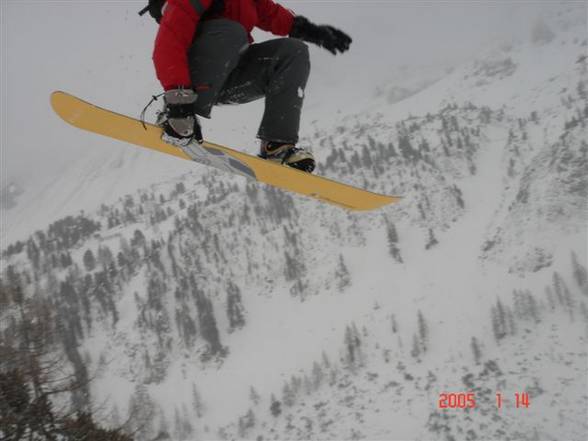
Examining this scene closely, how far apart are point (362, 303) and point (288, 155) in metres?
74.2

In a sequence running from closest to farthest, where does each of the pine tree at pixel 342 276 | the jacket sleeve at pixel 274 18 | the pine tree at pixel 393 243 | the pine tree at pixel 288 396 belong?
the jacket sleeve at pixel 274 18, the pine tree at pixel 288 396, the pine tree at pixel 342 276, the pine tree at pixel 393 243

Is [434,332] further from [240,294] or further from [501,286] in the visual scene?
[240,294]

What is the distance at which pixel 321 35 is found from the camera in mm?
3941

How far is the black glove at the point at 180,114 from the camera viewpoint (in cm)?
283

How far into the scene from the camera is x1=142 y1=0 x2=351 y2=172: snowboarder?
2.80 m

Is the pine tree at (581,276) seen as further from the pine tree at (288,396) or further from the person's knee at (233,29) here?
the person's knee at (233,29)

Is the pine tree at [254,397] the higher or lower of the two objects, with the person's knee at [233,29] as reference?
lower

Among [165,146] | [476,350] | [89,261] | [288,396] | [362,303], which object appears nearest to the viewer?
[165,146]

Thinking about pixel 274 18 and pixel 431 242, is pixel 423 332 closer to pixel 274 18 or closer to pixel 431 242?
pixel 431 242

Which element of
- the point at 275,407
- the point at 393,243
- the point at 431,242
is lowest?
the point at 275,407

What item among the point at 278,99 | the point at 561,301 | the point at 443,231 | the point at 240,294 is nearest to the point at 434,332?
the point at 561,301
